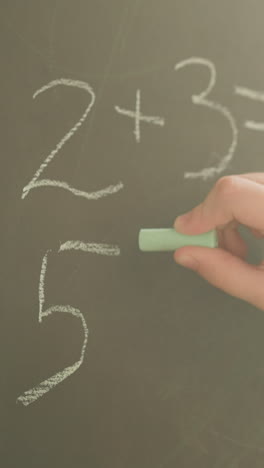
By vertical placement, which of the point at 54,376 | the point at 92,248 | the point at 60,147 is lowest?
the point at 54,376

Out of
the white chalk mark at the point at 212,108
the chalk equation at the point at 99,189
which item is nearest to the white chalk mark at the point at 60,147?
the chalk equation at the point at 99,189

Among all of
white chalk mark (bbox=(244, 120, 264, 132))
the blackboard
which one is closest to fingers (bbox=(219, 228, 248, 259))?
the blackboard

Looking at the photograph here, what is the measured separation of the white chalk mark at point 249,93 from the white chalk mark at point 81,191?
180 millimetres

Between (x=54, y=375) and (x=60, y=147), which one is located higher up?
(x=60, y=147)

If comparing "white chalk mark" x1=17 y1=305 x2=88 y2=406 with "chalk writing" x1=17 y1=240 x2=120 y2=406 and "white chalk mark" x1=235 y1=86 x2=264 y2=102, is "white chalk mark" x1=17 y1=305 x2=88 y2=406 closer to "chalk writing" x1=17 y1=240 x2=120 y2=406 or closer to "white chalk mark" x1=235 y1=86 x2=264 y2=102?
"chalk writing" x1=17 y1=240 x2=120 y2=406

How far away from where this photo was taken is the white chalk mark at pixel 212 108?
0.60m

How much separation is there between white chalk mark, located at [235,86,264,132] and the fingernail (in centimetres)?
18

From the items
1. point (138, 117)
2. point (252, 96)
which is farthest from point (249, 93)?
point (138, 117)

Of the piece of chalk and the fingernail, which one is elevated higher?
the piece of chalk

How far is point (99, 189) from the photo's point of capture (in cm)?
59

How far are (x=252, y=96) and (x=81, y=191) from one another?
0.23 m

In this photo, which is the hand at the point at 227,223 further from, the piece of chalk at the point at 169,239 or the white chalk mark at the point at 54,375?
the white chalk mark at the point at 54,375

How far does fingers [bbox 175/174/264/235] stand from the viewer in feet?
1.80

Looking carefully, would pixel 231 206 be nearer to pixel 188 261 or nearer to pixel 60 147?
pixel 188 261
